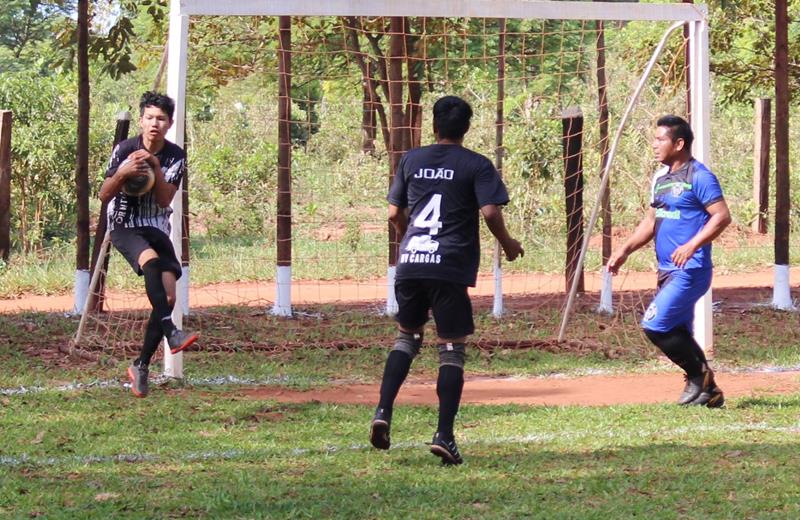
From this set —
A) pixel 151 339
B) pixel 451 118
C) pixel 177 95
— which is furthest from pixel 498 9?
pixel 451 118

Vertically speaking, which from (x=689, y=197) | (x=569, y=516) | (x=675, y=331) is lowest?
(x=569, y=516)

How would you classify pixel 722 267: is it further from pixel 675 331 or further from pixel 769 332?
pixel 675 331

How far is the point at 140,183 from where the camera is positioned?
7781mm

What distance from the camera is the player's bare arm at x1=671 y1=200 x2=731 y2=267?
766cm

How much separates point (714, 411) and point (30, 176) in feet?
42.3

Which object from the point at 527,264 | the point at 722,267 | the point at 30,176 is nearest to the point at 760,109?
the point at 722,267

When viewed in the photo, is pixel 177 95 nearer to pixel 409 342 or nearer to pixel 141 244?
pixel 141 244

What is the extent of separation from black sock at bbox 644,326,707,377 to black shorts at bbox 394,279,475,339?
6.64 feet

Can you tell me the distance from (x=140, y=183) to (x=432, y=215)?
2.28 metres

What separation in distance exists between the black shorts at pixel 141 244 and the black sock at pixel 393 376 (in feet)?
7.30

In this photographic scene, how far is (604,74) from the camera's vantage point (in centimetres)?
1233

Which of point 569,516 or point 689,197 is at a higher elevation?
point 689,197

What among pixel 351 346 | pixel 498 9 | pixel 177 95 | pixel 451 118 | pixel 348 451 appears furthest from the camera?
pixel 351 346

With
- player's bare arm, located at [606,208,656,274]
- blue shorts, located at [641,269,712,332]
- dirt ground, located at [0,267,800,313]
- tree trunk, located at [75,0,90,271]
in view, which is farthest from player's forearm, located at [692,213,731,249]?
dirt ground, located at [0,267,800,313]
